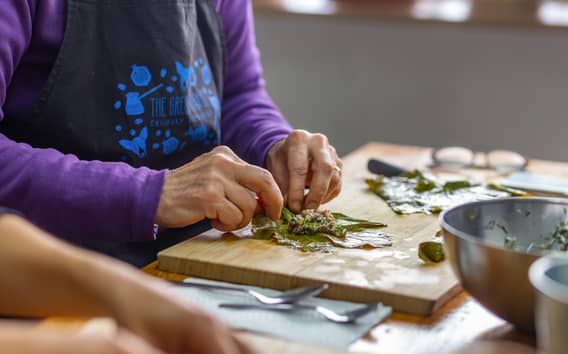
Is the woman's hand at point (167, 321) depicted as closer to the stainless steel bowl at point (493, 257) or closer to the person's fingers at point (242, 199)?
the stainless steel bowl at point (493, 257)

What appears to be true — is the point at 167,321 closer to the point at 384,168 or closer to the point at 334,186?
the point at 334,186

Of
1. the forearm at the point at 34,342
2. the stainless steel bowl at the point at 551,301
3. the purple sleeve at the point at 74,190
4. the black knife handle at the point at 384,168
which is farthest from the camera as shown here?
the black knife handle at the point at 384,168

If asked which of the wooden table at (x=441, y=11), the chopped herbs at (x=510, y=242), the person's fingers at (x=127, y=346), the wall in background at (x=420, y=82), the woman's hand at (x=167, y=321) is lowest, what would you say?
the wall in background at (x=420, y=82)

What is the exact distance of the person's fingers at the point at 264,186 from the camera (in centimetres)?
142

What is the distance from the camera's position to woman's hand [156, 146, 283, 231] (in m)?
1.38

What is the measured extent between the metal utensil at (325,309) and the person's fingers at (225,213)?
0.86 ft

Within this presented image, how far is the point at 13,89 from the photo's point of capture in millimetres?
1508

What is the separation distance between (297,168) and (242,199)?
0.74 feet

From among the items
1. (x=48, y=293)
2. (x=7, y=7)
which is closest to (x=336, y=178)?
(x=7, y=7)

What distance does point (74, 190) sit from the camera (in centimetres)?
136

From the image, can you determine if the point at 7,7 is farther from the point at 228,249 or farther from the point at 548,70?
the point at 548,70

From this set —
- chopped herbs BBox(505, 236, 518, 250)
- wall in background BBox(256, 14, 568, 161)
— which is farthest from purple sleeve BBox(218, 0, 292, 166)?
wall in background BBox(256, 14, 568, 161)

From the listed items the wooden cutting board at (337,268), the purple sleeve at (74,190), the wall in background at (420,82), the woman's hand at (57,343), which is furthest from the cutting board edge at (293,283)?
the wall in background at (420,82)

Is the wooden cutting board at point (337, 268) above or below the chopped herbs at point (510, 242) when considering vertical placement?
below
